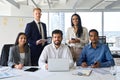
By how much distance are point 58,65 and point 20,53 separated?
3.02 ft

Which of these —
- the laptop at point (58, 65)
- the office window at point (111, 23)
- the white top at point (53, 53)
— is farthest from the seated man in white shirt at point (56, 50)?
the office window at point (111, 23)

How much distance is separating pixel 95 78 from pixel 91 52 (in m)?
0.96

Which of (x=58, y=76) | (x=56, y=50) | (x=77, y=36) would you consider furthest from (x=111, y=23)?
(x=58, y=76)

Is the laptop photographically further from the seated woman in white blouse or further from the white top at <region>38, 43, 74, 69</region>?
the seated woman in white blouse

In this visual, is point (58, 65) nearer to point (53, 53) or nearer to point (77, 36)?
point (53, 53)

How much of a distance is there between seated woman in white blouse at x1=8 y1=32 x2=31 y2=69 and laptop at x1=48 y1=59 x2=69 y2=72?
760mm

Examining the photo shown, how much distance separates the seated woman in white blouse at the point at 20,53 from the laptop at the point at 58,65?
0.76 m

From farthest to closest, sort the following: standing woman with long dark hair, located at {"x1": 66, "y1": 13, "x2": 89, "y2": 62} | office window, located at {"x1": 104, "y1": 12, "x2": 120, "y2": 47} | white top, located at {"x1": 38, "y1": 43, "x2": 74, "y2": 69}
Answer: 1. office window, located at {"x1": 104, "y1": 12, "x2": 120, "y2": 47}
2. standing woman with long dark hair, located at {"x1": 66, "y1": 13, "x2": 89, "y2": 62}
3. white top, located at {"x1": 38, "y1": 43, "x2": 74, "y2": 69}

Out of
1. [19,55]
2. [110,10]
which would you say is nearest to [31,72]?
[19,55]

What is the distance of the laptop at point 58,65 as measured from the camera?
2564 millimetres

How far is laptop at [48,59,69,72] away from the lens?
2564 millimetres

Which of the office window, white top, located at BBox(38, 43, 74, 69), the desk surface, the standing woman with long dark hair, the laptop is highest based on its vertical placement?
the office window

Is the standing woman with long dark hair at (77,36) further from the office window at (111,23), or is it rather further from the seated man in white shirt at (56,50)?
the office window at (111,23)

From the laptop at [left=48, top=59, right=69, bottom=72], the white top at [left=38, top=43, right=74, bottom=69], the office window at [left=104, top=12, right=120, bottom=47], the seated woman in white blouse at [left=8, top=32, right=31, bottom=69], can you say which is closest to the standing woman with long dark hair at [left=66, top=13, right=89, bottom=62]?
the white top at [left=38, top=43, right=74, bottom=69]
